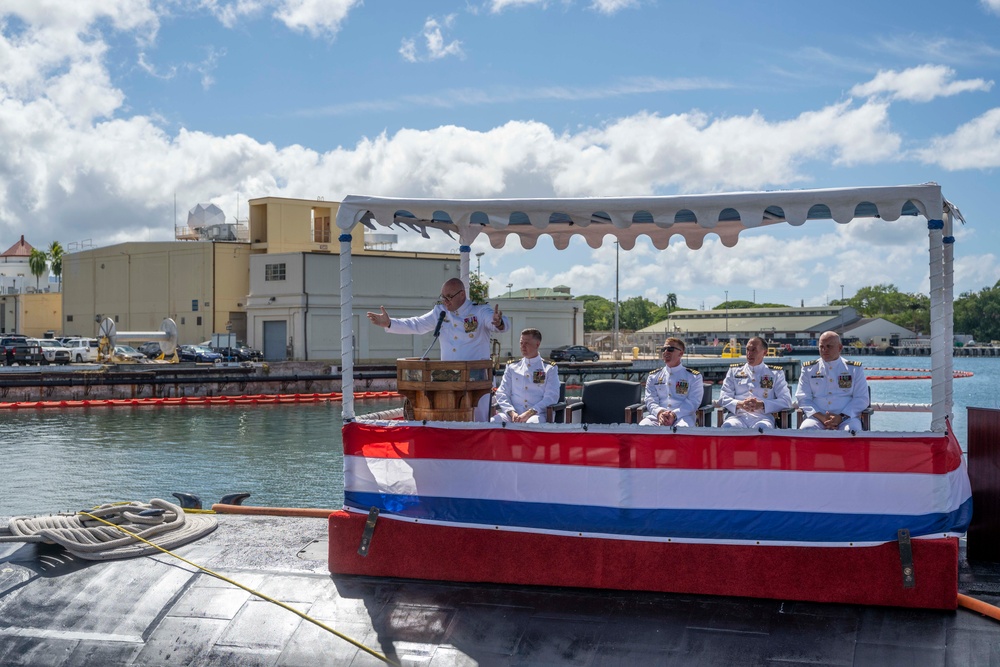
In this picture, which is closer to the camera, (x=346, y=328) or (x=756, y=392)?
(x=346, y=328)

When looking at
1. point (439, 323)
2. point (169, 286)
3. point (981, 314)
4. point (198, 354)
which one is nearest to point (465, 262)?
point (439, 323)

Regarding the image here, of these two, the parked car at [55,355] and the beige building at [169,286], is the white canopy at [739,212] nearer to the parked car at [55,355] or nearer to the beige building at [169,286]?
the parked car at [55,355]

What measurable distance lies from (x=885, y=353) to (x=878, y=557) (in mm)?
158202

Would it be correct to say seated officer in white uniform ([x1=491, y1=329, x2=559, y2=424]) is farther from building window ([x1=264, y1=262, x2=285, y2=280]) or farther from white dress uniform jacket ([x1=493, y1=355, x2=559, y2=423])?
building window ([x1=264, y1=262, x2=285, y2=280])

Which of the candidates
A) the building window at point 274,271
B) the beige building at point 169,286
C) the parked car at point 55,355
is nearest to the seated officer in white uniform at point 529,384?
the building window at point 274,271

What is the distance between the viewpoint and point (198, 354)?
57.0m

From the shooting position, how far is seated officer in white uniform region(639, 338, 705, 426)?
977 cm

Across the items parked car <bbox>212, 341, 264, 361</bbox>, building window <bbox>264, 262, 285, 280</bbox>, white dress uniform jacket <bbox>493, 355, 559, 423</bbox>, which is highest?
building window <bbox>264, 262, 285, 280</bbox>

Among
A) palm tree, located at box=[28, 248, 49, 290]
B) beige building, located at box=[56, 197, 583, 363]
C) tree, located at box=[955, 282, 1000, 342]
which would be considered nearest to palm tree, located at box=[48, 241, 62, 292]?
palm tree, located at box=[28, 248, 49, 290]

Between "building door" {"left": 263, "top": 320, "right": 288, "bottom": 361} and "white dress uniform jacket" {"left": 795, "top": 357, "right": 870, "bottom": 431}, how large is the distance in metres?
53.6

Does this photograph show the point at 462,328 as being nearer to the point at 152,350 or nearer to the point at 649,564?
the point at 649,564

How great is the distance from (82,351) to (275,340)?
11.5 metres

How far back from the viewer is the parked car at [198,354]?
185 feet

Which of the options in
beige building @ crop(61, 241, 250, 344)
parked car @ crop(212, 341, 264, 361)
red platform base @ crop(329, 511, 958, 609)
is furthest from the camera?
beige building @ crop(61, 241, 250, 344)
